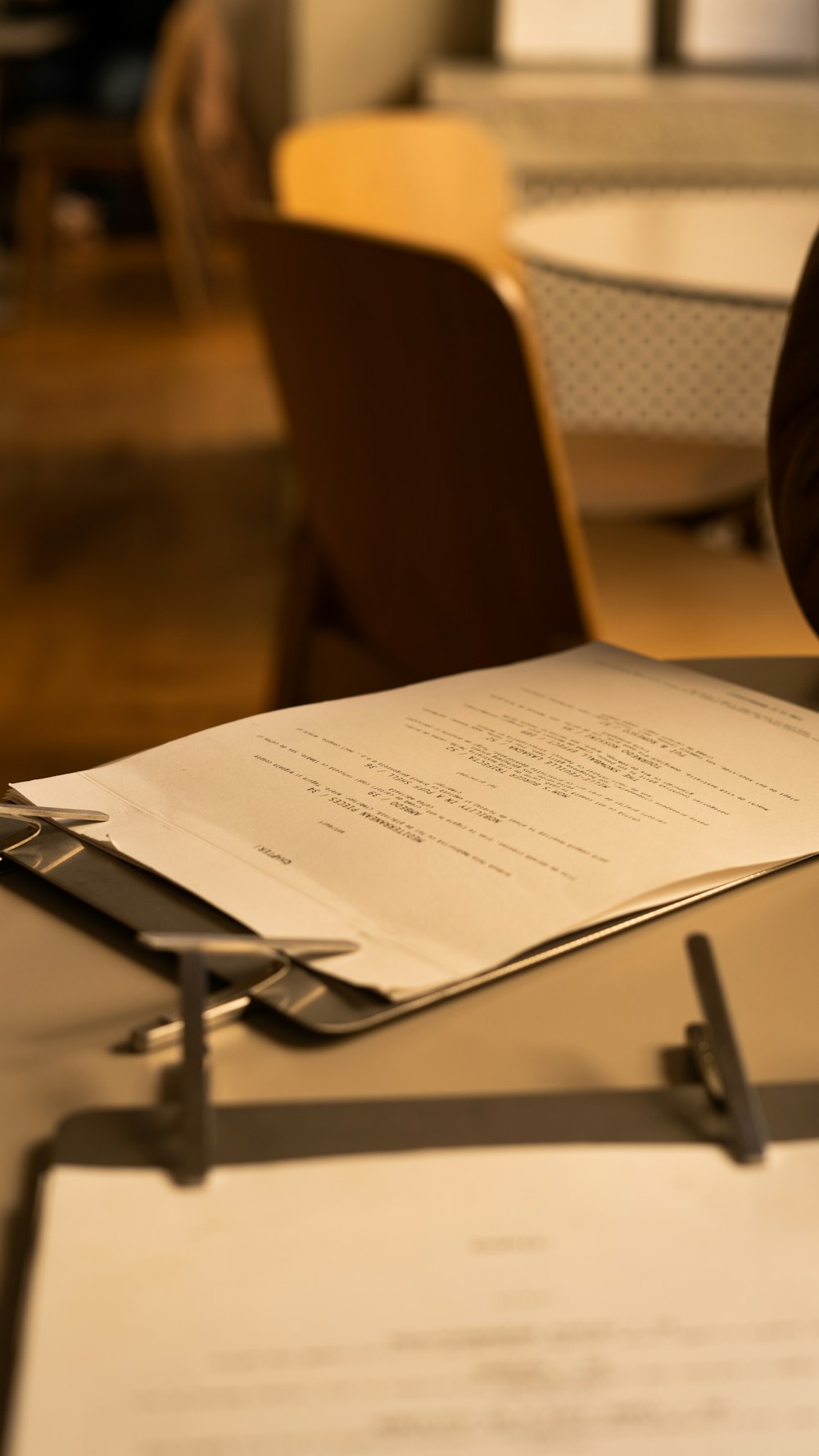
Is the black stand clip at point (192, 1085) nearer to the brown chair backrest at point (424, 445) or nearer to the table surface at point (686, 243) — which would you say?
the brown chair backrest at point (424, 445)

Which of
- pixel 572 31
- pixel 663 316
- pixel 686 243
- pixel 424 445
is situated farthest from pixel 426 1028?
pixel 572 31

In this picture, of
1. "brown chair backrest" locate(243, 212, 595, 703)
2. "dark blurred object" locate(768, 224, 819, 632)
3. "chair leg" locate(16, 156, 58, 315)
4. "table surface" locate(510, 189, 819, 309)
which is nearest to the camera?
"dark blurred object" locate(768, 224, 819, 632)

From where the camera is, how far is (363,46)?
304 cm

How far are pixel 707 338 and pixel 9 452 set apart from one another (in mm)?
2097

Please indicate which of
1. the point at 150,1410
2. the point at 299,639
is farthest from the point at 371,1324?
the point at 299,639

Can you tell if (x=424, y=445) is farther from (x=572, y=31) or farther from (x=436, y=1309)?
(x=572, y=31)

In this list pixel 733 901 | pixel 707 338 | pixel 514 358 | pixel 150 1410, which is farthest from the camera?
pixel 707 338

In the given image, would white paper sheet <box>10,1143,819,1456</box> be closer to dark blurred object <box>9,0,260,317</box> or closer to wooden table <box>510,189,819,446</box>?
wooden table <box>510,189,819,446</box>

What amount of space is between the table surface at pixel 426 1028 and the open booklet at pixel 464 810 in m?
0.02

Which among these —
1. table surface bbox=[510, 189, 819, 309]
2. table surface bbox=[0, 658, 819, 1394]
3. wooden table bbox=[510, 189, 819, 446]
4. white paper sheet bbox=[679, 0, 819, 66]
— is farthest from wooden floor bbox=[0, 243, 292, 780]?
table surface bbox=[0, 658, 819, 1394]

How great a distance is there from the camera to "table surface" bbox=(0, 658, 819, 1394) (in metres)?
0.34

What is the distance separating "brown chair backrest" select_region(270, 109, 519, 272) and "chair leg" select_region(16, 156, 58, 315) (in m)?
→ 2.93

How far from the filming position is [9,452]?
3.62m

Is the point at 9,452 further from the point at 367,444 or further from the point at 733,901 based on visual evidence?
the point at 733,901
